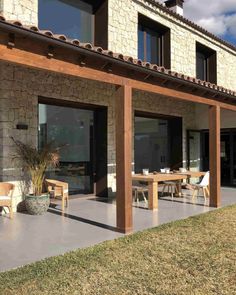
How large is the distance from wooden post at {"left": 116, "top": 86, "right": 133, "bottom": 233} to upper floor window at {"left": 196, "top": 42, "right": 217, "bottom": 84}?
32.9 ft

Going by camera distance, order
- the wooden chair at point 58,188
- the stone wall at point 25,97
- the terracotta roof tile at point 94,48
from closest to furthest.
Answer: the terracotta roof tile at point 94,48
the stone wall at point 25,97
the wooden chair at point 58,188

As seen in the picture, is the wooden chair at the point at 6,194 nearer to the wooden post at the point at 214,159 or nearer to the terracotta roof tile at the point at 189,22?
the wooden post at the point at 214,159

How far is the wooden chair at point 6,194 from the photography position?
789 cm

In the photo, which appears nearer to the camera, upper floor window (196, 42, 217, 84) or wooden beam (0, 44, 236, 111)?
wooden beam (0, 44, 236, 111)

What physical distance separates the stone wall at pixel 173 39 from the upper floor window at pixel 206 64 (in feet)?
0.76

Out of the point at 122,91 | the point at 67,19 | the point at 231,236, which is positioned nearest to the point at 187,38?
the point at 67,19

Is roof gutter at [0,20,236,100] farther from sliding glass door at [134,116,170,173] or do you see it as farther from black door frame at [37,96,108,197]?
sliding glass door at [134,116,170,173]

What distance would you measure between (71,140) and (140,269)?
21.7ft

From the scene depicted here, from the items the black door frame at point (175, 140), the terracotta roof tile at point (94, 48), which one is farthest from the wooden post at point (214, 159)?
the black door frame at point (175, 140)

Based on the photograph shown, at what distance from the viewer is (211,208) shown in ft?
31.5

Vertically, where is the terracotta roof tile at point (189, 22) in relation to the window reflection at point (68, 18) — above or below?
above

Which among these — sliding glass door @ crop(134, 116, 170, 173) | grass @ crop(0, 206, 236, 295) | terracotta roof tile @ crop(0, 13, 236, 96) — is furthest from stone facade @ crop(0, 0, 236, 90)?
grass @ crop(0, 206, 236, 295)

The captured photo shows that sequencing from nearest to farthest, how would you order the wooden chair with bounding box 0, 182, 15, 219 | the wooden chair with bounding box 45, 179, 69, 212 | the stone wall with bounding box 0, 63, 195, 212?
the wooden chair with bounding box 0, 182, 15, 219 < the stone wall with bounding box 0, 63, 195, 212 < the wooden chair with bounding box 45, 179, 69, 212

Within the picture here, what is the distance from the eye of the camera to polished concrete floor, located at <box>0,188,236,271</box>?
18.6ft
